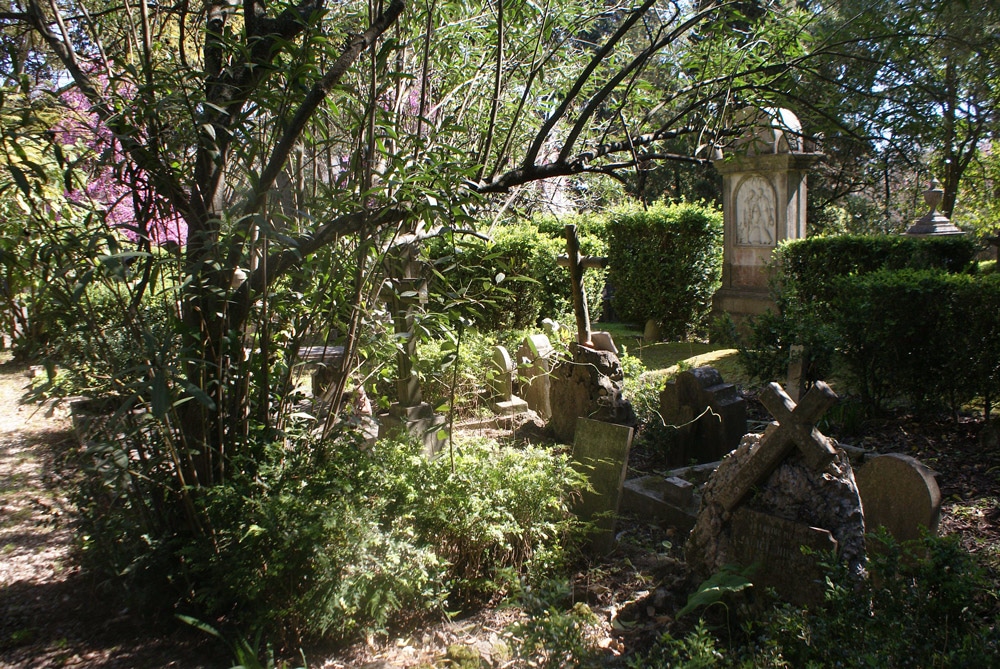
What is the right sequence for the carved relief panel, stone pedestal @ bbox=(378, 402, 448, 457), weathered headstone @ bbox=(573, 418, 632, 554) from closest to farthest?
1. weathered headstone @ bbox=(573, 418, 632, 554)
2. stone pedestal @ bbox=(378, 402, 448, 457)
3. the carved relief panel

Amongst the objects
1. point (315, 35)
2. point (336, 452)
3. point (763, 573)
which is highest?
point (315, 35)

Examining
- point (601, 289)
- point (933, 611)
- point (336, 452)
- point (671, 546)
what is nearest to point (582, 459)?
point (671, 546)

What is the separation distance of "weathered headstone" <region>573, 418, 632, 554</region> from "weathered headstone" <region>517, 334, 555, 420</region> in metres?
2.08

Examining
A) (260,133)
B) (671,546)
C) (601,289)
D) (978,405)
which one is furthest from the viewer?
(601,289)

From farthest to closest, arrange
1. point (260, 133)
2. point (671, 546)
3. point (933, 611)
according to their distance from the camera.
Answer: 1. point (671, 546)
2. point (260, 133)
3. point (933, 611)

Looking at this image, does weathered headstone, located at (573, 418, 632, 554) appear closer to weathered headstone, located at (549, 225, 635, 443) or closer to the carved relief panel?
weathered headstone, located at (549, 225, 635, 443)

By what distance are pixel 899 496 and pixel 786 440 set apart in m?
0.73

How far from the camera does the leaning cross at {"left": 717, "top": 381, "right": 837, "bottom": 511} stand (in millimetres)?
3154

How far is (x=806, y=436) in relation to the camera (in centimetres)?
318

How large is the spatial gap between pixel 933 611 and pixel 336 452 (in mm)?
2433

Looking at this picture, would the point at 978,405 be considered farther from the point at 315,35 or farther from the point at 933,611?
the point at 315,35

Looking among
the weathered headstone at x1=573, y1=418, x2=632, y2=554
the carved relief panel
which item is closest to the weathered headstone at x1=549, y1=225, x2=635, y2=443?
the weathered headstone at x1=573, y1=418, x2=632, y2=554

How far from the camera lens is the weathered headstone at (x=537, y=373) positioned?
658 cm

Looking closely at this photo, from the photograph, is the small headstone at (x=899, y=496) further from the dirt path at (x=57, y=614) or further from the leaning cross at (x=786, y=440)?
the dirt path at (x=57, y=614)
